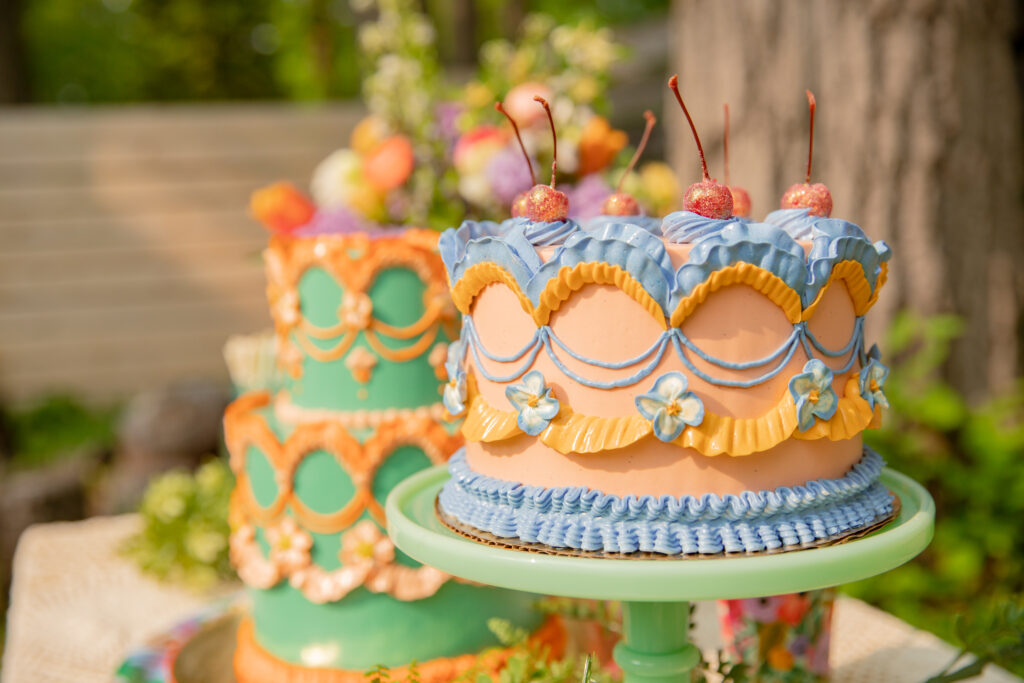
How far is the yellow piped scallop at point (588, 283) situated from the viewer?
966 millimetres

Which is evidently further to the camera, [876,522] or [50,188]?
[50,188]

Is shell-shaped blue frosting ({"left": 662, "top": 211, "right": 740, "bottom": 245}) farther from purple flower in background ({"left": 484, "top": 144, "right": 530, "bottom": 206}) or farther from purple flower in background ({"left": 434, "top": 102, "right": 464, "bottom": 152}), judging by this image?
purple flower in background ({"left": 434, "top": 102, "right": 464, "bottom": 152})

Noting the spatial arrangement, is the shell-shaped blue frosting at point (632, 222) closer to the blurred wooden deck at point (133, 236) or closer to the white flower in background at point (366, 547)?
the white flower in background at point (366, 547)

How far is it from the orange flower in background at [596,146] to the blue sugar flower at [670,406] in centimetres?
97

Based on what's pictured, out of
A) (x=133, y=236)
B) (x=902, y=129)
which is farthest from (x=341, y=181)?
(x=133, y=236)

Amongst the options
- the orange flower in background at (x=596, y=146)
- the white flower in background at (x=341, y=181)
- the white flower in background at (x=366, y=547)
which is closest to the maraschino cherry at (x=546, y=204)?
the white flower in background at (x=366, y=547)

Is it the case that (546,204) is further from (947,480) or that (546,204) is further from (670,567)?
(947,480)

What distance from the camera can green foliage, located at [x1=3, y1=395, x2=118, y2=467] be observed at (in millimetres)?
4375

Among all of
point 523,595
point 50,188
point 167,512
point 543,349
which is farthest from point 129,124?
point 543,349

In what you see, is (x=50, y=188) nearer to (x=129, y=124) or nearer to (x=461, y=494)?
(x=129, y=124)

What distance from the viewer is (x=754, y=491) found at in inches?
39.2

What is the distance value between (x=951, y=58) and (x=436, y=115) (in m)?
1.57

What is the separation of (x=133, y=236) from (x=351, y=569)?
3714mm

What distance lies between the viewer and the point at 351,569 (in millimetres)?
1488
